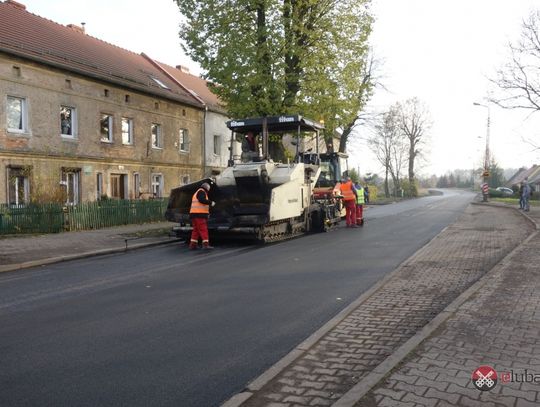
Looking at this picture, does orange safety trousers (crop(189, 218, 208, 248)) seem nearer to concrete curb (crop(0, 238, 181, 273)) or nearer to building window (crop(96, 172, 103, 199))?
concrete curb (crop(0, 238, 181, 273))

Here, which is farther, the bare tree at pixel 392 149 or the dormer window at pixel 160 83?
the bare tree at pixel 392 149

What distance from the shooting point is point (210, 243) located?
44.3ft

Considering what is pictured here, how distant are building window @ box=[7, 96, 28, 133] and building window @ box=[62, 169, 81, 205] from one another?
8.79ft

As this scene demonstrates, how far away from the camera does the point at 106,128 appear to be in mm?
23812

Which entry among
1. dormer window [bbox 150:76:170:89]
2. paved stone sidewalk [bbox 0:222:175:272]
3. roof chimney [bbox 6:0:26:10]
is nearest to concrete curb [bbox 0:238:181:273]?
paved stone sidewalk [bbox 0:222:175:272]

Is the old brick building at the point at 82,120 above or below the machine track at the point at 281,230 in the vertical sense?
above

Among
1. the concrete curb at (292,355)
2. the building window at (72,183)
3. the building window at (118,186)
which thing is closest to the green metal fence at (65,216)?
the building window at (72,183)

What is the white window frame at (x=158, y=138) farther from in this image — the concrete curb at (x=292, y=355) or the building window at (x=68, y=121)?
the concrete curb at (x=292, y=355)

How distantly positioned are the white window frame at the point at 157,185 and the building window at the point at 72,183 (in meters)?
5.34

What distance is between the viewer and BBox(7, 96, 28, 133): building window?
18.8 meters

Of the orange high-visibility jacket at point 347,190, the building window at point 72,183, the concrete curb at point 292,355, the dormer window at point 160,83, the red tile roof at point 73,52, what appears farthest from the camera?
the dormer window at point 160,83

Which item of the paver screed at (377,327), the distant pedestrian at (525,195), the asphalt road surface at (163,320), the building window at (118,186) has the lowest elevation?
the asphalt road surface at (163,320)

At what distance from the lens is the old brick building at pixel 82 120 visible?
1891 centimetres

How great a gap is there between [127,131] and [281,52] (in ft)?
31.2
